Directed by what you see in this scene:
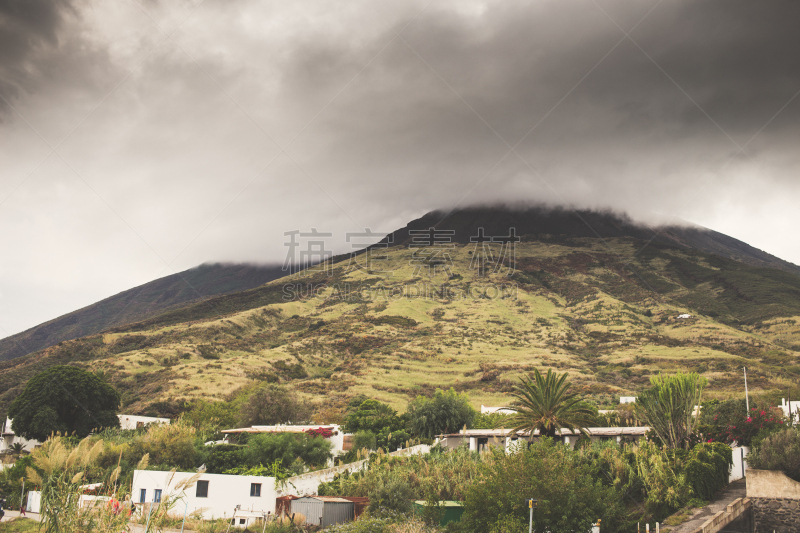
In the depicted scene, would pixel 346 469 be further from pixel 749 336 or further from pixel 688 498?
pixel 749 336

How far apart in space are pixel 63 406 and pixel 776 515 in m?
55.1

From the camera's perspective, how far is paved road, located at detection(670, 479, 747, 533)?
56.1ft

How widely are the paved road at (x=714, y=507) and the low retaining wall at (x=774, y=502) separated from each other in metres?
1.08

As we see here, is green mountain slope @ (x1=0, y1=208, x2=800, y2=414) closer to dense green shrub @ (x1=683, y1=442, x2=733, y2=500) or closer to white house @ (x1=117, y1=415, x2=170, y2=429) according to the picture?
white house @ (x1=117, y1=415, x2=170, y2=429)

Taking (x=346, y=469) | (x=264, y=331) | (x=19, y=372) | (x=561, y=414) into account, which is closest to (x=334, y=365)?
(x=264, y=331)

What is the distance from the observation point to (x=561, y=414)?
28.5m

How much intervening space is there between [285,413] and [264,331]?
64577mm

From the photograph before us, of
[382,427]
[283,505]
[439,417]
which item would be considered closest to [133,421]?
[382,427]

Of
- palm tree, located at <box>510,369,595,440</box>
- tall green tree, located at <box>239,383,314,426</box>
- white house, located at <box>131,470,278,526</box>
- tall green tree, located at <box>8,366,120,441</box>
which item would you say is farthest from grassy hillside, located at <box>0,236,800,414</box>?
white house, located at <box>131,470,278,526</box>

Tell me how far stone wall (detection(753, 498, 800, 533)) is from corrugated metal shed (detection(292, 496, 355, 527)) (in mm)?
15241

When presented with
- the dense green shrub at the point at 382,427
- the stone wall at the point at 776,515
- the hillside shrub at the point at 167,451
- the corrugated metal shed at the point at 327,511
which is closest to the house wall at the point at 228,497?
the corrugated metal shed at the point at 327,511

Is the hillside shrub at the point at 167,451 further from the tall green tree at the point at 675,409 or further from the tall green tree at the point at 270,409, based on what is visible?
the tall green tree at the point at 675,409

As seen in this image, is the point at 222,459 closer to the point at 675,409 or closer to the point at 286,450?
the point at 286,450

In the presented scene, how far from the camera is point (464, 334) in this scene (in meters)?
97.0
